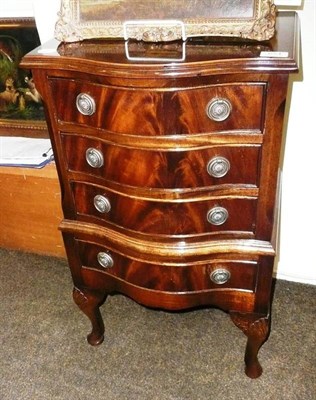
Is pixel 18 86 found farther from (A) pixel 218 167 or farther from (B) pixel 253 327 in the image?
(B) pixel 253 327

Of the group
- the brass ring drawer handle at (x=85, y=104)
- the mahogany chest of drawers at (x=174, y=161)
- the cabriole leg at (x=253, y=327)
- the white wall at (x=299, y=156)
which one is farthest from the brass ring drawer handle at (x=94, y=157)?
the white wall at (x=299, y=156)

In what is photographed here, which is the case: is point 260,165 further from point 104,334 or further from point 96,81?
point 104,334

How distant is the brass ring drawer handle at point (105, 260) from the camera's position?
4.12 feet

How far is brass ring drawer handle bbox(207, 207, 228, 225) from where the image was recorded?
1077mm

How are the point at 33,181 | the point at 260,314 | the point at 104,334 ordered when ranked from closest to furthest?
1. the point at 260,314
2. the point at 104,334
3. the point at 33,181

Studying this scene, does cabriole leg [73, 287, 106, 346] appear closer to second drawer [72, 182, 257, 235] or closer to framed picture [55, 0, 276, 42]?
second drawer [72, 182, 257, 235]

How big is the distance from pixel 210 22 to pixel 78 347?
123cm

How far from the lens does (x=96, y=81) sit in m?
0.96

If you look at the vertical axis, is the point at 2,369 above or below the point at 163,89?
below

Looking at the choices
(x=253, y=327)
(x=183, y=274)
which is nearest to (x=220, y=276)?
(x=183, y=274)

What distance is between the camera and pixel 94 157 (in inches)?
42.5

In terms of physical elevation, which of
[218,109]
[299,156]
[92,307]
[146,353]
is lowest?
[146,353]

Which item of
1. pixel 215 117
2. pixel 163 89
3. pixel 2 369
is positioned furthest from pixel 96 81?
pixel 2 369

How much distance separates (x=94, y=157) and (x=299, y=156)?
800 mm
